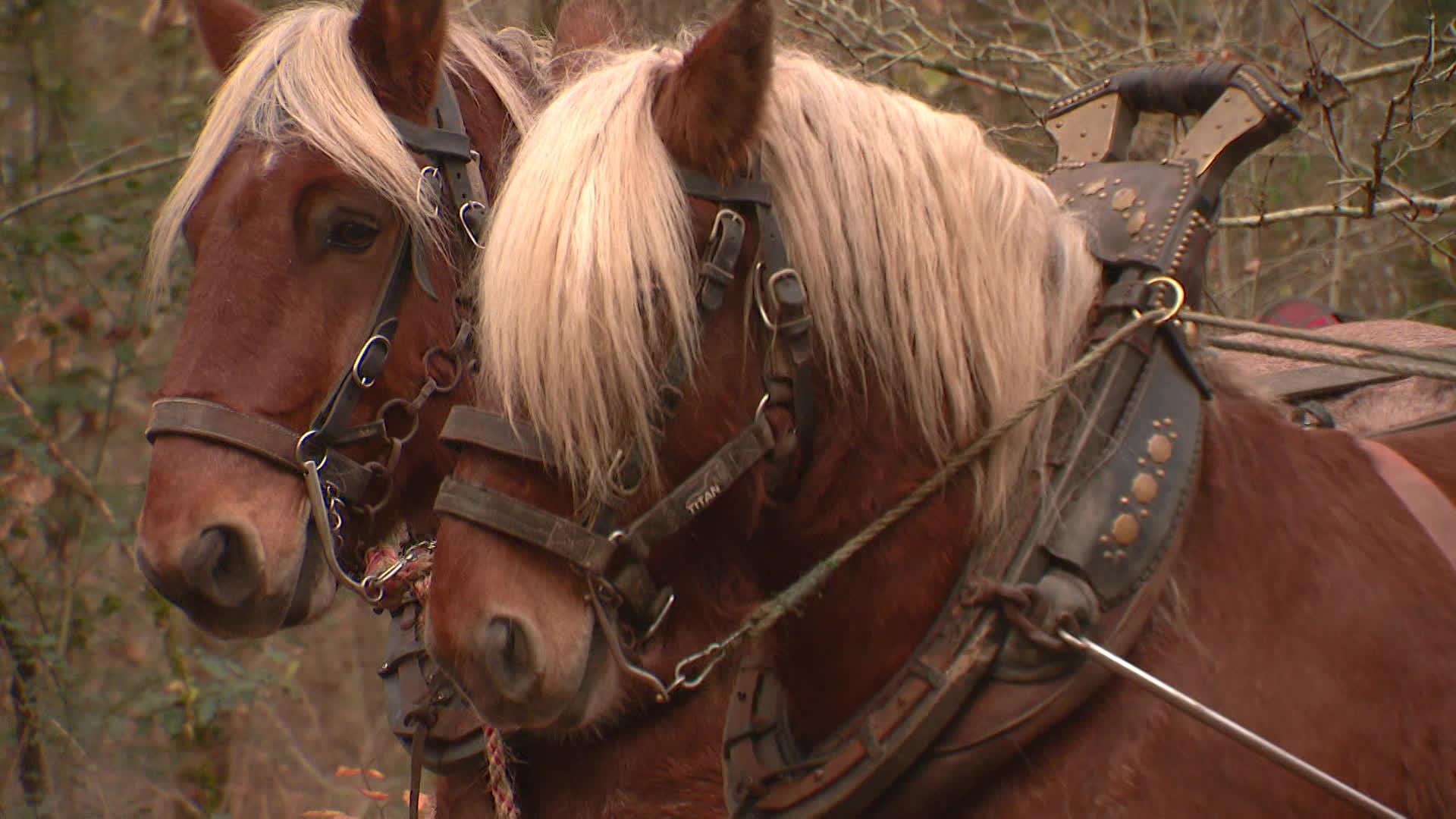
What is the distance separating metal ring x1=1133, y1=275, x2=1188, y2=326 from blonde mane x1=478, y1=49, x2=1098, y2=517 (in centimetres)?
8

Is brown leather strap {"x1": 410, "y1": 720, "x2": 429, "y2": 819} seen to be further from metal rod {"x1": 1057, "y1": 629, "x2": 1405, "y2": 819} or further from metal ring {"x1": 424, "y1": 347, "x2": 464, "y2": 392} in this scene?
metal rod {"x1": 1057, "y1": 629, "x2": 1405, "y2": 819}

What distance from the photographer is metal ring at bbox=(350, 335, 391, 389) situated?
2188 mm

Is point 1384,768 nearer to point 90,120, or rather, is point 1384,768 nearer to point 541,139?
point 541,139

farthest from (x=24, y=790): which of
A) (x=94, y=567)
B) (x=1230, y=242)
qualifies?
(x=1230, y=242)

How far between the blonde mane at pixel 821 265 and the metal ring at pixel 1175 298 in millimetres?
77

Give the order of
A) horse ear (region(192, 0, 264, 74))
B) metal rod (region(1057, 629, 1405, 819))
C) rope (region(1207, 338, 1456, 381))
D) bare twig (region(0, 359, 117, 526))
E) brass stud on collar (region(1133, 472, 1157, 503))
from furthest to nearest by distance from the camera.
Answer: bare twig (region(0, 359, 117, 526)), horse ear (region(192, 0, 264, 74)), rope (region(1207, 338, 1456, 381)), brass stud on collar (region(1133, 472, 1157, 503)), metal rod (region(1057, 629, 1405, 819))

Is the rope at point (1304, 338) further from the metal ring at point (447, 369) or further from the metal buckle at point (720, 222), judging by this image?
the metal ring at point (447, 369)

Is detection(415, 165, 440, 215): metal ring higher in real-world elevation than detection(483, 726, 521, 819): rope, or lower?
higher

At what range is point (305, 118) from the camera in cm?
225

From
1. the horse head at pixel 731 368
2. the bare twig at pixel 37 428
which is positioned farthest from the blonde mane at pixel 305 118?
the bare twig at pixel 37 428

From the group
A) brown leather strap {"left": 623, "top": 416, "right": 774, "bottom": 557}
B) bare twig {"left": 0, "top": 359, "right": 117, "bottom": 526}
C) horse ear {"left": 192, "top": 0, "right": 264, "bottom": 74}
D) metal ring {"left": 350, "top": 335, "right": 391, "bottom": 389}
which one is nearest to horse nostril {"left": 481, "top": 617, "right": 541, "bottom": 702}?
brown leather strap {"left": 623, "top": 416, "right": 774, "bottom": 557}

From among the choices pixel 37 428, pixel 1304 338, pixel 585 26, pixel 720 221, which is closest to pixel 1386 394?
pixel 1304 338

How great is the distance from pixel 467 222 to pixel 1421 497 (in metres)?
1.57

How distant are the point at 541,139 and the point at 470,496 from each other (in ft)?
1.48
